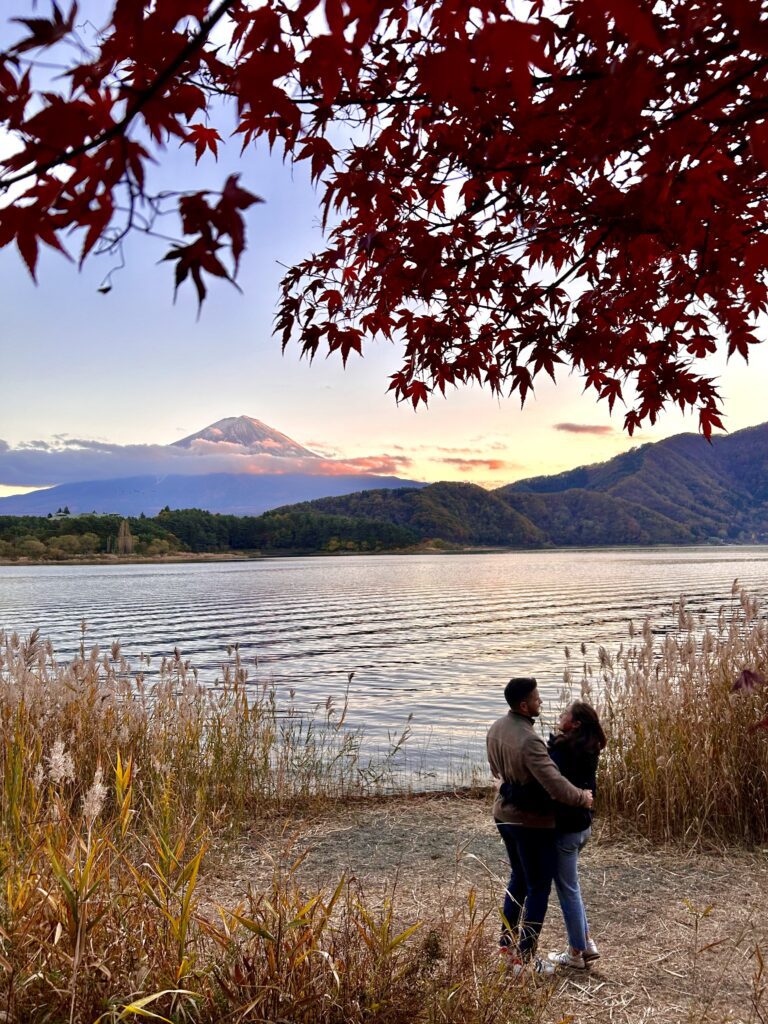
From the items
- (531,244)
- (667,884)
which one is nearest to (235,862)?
(667,884)

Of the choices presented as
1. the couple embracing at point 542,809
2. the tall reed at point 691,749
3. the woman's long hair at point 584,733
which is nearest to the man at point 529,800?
the couple embracing at point 542,809

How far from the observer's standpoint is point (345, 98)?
172 inches

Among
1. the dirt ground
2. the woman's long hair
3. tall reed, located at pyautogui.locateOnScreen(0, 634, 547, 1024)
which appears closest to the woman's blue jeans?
the dirt ground

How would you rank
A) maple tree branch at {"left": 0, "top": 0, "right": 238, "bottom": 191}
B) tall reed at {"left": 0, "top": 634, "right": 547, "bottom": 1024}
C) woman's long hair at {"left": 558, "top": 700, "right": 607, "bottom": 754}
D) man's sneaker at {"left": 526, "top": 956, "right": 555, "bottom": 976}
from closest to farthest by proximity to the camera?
maple tree branch at {"left": 0, "top": 0, "right": 238, "bottom": 191}, tall reed at {"left": 0, "top": 634, "right": 547, "bottom": 1024}, man's sneaker at {"left": 526, "top": 956, "right": 555, "bottom": 976}, woman's long hair at {"left": 558, "top": 700, "right": 607, "bottom": 754}

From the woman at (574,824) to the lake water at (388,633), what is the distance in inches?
187

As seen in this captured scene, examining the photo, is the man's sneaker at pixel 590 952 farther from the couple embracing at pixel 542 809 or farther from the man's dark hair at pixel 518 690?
the man's dark hair at pixel 518 690

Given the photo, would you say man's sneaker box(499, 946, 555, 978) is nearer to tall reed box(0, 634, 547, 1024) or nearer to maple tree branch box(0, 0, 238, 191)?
tall reed box(0, 634, 547, 1024)

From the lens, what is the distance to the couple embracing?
14.3 ft

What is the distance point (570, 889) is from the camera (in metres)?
4.48

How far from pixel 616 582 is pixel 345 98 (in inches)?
2674

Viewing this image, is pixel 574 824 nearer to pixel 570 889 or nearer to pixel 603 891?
pixel 570 889

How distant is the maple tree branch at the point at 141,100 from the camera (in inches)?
73.0

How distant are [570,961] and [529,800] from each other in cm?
101

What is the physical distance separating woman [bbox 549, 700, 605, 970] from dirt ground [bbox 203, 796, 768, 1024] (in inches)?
5.1
